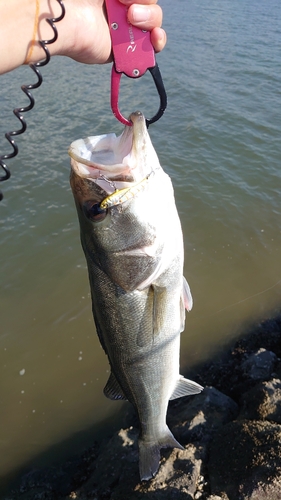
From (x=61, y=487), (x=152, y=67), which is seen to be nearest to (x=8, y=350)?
(x=61, y=487)

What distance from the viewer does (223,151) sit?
1059cm

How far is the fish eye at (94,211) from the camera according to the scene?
2.12 metres

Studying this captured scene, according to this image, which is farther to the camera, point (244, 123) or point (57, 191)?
point (244, 123)

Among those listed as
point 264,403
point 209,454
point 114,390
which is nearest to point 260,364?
point 264,403

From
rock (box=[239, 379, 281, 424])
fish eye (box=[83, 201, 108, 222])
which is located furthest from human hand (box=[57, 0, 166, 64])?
rock (box=[239, 379, 281, 424])

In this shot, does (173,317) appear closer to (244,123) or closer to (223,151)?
(223,151)

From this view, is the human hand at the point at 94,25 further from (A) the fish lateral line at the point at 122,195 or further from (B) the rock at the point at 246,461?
(B) the rock at the point at 246,461

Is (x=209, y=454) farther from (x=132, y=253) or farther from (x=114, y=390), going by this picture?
(x=132, y=253)

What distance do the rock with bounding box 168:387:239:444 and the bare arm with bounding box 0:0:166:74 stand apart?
3.81 meters

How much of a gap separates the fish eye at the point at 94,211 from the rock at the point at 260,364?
3863mm

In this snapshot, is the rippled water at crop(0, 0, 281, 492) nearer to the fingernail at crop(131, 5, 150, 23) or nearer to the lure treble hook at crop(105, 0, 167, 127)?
the lure treble hook at crop(105, 0, 167, 127)

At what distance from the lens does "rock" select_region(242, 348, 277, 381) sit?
510 cm

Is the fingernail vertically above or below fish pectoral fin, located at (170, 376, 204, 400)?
above

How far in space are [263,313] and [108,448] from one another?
3483mm
